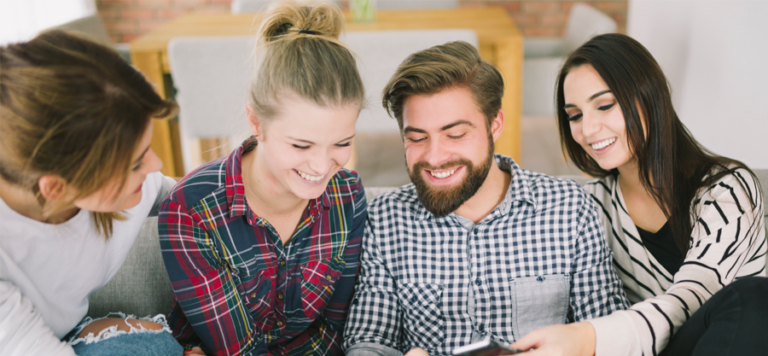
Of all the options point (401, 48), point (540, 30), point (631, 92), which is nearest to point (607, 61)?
point (631, 92)

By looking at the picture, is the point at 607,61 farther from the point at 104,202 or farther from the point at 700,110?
the point at 104,202

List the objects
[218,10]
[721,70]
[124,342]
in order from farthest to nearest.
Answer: [218,10] < [721,70] < [124,342]

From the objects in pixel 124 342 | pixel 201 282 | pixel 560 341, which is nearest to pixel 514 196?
pixel 560 341

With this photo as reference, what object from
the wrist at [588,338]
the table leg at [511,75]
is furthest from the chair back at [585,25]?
the wrist at [588,338]

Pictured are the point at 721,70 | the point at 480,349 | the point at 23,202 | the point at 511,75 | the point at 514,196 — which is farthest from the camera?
the point at 511,75

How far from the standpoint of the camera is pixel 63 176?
3.17 ft

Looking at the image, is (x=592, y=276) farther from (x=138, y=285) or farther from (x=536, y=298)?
(x=138, y=285)

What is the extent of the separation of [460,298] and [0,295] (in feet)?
3.09

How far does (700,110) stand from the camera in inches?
70.2

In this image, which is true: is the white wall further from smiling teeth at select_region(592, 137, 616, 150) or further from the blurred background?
smiling teeth at select_region(592, 137, 616, 150)

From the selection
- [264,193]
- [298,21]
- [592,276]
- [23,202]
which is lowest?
[592,276]

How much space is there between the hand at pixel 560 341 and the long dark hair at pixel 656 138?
0.39 meters

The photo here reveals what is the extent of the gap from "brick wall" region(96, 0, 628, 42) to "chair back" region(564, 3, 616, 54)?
1.41 meters

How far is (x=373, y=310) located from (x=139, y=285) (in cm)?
63
